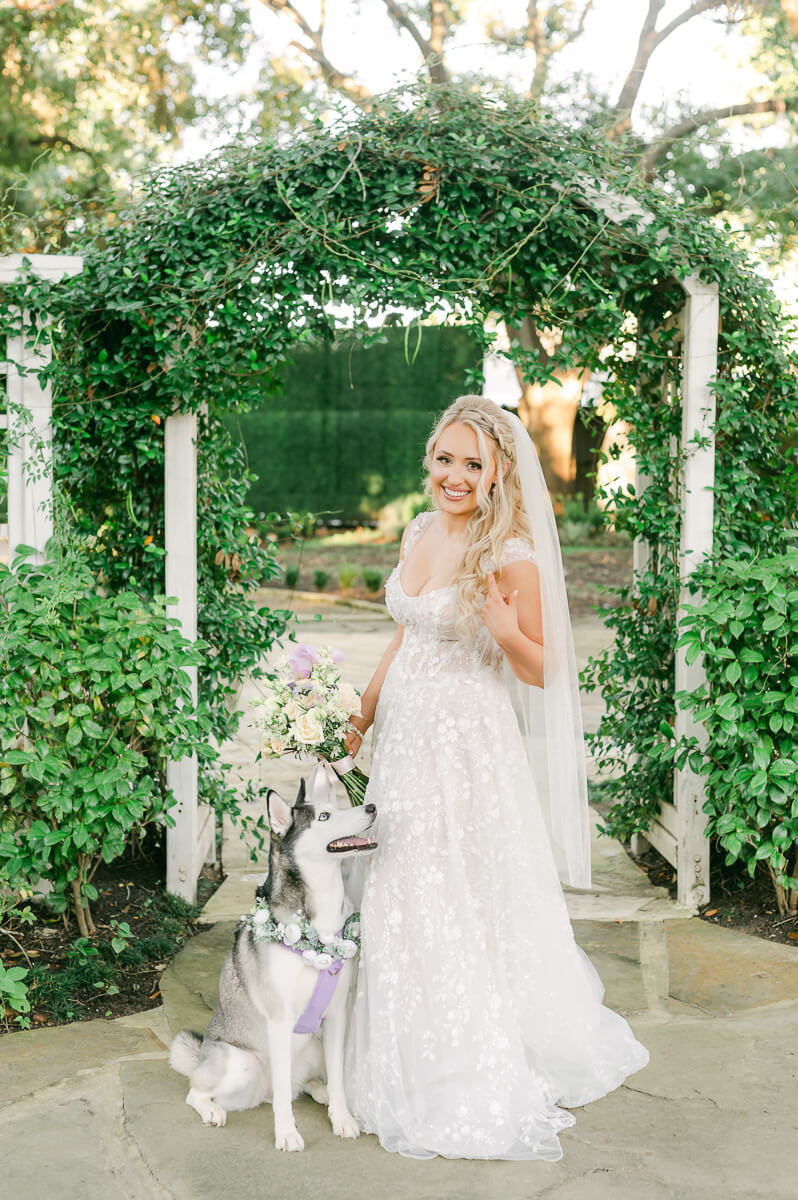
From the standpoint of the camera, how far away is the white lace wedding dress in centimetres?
278

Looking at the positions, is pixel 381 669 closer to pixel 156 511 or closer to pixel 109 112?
pixel 156 511

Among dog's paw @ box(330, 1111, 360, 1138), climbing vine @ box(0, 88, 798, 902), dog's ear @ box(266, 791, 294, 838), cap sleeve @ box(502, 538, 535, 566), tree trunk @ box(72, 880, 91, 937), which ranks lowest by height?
dog's paw @ box(330, 1111, 360, 1138)

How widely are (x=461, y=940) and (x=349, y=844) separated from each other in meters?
0.48

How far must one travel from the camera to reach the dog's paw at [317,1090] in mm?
2969

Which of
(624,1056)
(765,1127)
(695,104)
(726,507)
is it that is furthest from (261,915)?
(695,104)

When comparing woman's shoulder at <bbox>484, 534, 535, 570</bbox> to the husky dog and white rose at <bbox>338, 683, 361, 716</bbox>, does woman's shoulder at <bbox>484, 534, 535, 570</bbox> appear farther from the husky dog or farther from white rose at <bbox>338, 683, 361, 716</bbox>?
the husky dog

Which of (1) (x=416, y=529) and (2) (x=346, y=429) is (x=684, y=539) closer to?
(1) (x=416, y=529)

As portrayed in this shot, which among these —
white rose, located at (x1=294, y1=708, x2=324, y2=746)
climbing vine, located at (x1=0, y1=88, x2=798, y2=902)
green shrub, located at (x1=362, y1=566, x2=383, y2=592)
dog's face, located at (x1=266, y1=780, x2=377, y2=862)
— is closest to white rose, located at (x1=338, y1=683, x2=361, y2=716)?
white rose, located at (x1=294, y1=708, x2=324, y2=746)

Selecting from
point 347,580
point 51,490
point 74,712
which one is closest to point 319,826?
point 74,712

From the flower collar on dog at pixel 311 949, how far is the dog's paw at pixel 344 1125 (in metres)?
0.23

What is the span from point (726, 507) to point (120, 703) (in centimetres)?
258

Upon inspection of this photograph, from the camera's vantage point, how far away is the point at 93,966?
3.70 metres

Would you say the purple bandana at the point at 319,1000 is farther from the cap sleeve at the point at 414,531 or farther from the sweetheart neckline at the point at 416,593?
the cap sleeve at the point at 414,531

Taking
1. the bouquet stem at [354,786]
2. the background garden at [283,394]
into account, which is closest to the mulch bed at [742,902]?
the background garden at [283,394]
